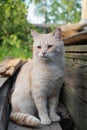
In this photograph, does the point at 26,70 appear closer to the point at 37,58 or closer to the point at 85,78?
the point at 37,58

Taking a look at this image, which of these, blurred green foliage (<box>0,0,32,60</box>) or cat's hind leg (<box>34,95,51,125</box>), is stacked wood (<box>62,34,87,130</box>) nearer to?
cat's hind leg (<box>34,95,51,125</box>)

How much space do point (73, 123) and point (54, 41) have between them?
0.86 meters

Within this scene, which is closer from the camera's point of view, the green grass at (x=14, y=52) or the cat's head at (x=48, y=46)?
the cat's head at (x=48, y=46)

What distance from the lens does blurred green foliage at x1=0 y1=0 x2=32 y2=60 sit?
202 inches

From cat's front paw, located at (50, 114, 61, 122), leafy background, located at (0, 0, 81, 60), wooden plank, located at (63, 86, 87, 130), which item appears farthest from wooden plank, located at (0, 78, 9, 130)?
leafy background, located at (0, 0, 81, 60)

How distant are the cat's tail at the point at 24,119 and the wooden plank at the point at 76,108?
415mm

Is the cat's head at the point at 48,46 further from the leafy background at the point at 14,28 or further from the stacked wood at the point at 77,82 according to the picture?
the leafy background at the point at 14,28

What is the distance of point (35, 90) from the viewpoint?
258 centimetres

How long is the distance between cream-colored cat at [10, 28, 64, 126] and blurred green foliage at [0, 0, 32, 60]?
92.8 inches

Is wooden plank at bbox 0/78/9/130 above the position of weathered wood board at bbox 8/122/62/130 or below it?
above

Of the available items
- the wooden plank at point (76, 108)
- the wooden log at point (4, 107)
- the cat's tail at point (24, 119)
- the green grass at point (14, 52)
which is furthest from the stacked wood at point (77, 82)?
the green grass at point (14, 52)

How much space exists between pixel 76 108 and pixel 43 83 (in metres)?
0.45

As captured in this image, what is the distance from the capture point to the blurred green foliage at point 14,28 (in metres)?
5.13

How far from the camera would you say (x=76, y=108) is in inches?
109
